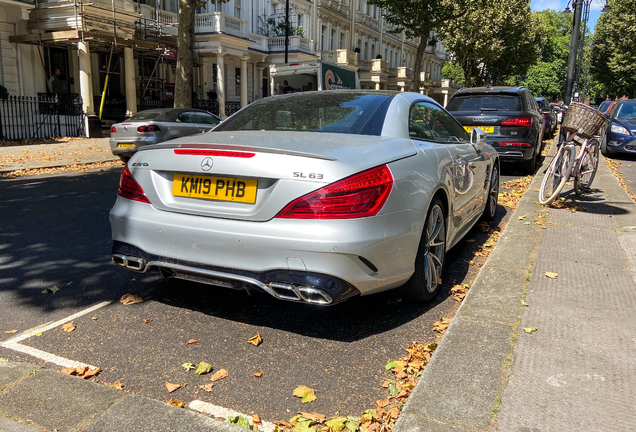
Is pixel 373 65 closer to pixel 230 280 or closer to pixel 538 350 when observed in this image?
pixel 230 280

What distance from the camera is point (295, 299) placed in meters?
2.96

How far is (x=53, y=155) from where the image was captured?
556 inches

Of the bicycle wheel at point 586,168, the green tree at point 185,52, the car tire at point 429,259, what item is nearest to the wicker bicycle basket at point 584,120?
the bicycle wheel at point 586,168

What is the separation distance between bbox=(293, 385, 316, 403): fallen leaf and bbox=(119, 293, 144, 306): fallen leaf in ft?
5.43

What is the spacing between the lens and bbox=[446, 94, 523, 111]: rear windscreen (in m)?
10.3

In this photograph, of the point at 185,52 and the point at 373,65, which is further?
the point at 373,65

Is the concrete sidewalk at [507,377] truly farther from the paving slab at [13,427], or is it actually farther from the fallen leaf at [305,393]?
the fallen leaf at [305,393]

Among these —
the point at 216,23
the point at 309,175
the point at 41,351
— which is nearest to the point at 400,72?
the point at 216,23

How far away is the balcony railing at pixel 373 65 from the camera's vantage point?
1907 inches

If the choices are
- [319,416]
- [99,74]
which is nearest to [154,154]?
[319,416]

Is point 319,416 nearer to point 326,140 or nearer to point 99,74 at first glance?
point 326,140

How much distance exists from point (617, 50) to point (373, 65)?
20.8 metres

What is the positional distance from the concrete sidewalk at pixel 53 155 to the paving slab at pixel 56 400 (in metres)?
10.1

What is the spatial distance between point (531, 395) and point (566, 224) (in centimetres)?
417
